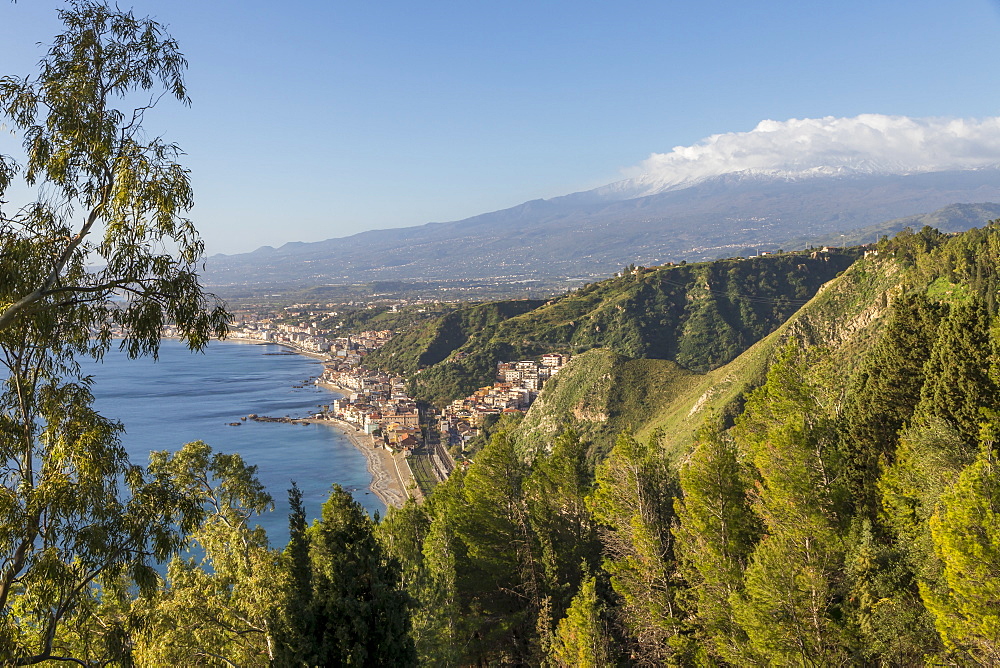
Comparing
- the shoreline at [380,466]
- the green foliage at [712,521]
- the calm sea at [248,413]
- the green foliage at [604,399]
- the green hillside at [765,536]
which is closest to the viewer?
the green hillside at [765,536]

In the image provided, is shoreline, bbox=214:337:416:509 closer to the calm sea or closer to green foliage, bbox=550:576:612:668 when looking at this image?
the calm sea

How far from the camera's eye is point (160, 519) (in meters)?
5.36

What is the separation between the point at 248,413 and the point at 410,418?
63.4 feet

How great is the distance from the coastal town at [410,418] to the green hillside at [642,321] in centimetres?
357

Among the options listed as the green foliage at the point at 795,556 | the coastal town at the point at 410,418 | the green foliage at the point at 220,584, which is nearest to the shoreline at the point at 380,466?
the coastal town at the point at 410,418

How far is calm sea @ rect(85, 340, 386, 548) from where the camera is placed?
165 feet

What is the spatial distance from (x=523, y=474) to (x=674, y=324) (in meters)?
61.4

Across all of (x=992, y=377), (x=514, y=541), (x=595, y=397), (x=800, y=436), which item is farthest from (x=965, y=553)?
(x=595, y=397)

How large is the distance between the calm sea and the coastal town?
1915 mm

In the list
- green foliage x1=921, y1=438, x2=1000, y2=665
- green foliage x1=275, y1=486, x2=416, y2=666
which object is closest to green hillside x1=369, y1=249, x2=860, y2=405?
green foliage x1=921, y1=438, x2=1000, y2=665

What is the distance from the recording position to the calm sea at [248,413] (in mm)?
50438

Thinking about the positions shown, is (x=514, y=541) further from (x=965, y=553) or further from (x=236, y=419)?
(x=236, y=419)

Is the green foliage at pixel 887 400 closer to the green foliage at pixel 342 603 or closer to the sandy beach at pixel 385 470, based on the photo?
the green foliage at pixel 342 603

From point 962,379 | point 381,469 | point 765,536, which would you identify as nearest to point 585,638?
point 765,536
